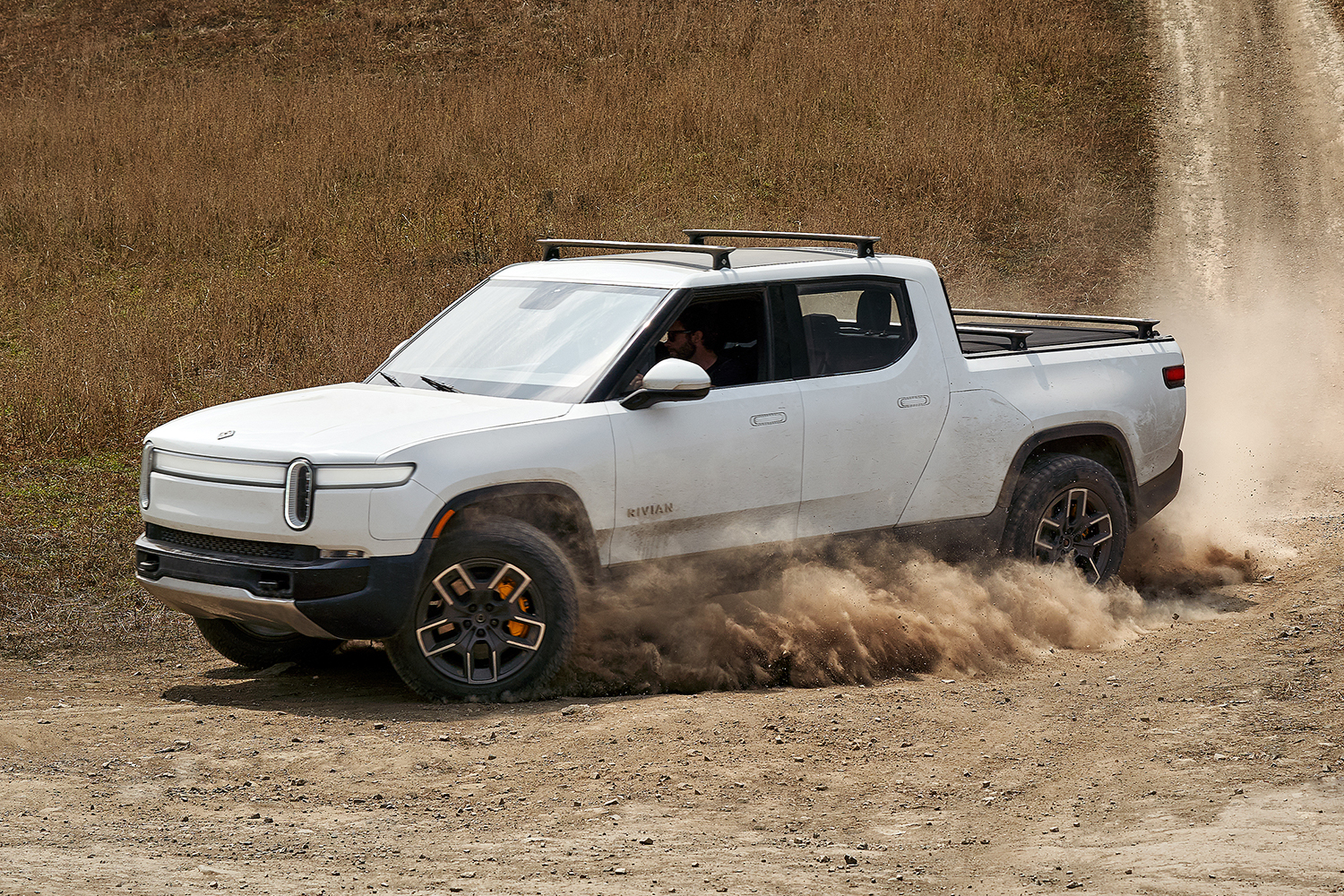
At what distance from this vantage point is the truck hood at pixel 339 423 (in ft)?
18.8

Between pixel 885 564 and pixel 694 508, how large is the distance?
118 cm

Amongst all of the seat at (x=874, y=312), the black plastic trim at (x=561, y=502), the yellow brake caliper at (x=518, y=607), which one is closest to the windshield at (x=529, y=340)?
the black plastic trim at (x=561, y=502)

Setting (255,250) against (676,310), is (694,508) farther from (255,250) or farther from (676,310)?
(255,250)

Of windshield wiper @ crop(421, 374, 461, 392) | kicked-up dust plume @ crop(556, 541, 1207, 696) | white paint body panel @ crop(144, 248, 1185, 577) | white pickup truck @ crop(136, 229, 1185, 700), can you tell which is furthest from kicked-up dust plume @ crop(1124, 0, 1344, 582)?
windshield wiper @ crop(421, 374, 461, 392)

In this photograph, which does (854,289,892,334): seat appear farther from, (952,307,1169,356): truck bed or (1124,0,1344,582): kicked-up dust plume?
(1124,0,1344,582): kicked-up dust plume

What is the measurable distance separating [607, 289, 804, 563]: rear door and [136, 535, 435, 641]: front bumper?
0.98m

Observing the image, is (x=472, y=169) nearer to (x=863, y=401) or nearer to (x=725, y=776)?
(x=863, y=401)

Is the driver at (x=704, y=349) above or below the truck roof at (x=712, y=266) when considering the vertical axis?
below

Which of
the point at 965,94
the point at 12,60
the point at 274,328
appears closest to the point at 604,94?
the point at 965,94

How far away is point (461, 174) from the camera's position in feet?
64.8

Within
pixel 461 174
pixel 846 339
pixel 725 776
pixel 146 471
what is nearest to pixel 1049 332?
pixel 846 339

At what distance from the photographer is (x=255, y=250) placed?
18.1 m

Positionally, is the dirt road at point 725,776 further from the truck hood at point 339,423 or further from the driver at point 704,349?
the driver at point 704,349

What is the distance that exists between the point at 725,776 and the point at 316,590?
1.77 meters
